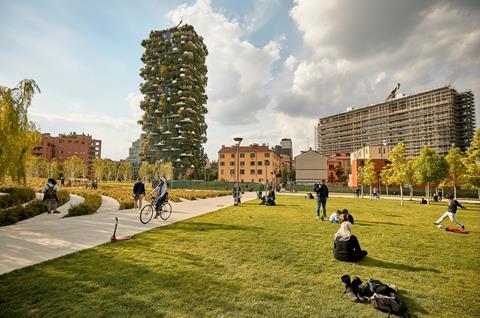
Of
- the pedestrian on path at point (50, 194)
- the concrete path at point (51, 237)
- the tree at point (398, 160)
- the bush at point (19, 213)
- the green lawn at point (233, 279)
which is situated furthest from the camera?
the tree at point (398, 160)

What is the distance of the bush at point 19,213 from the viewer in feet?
36.1

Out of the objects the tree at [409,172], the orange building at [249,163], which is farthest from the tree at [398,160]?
the orange building at [249,163]

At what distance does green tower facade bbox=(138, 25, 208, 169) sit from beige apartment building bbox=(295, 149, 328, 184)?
109 ft

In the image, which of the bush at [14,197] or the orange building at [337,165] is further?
the orange building at [337,165]

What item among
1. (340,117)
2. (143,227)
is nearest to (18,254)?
(143,227)

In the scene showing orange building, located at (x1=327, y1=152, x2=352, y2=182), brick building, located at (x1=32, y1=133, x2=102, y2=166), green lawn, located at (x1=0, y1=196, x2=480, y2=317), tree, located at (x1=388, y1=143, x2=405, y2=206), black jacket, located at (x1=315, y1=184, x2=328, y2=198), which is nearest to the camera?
green lawn, located at (x1=0, y1=196, x2=480, y2=317)

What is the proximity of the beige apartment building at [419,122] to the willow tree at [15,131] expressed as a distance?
102218 millimetres

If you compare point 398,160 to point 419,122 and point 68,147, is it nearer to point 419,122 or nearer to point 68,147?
point 419,122

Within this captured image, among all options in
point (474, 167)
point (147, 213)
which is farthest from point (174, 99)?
point (474, 167)

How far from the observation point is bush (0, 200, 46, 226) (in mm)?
10992

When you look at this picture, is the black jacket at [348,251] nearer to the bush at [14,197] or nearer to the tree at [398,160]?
the bush at [14,197]

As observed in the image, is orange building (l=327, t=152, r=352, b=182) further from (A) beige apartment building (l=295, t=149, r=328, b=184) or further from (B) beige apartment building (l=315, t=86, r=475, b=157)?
(B) beige apartment building (l=315, t=86, r=475, b=157)

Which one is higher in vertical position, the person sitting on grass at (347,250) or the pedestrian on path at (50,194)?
the pedestrian on path at (50,194)

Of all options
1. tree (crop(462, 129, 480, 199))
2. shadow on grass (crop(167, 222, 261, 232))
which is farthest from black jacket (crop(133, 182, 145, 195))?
tree (crop(462, 129, 480, 199))
